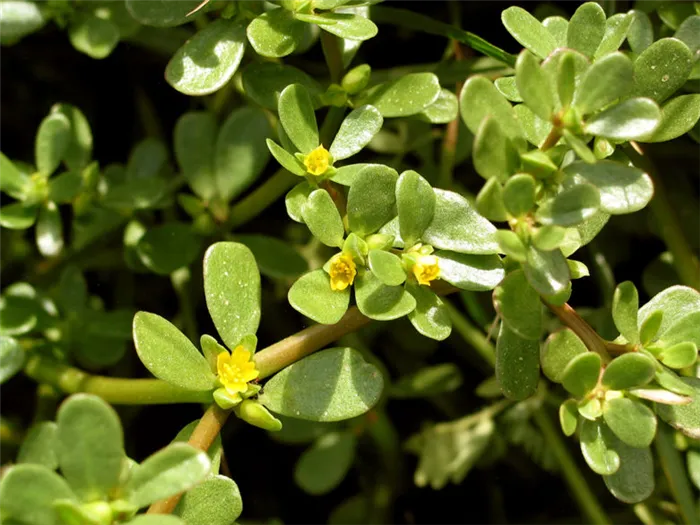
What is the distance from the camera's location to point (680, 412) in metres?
0.89

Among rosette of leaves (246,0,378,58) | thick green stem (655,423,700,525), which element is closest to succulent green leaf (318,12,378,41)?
rosette of leaves (246,0,378,58)

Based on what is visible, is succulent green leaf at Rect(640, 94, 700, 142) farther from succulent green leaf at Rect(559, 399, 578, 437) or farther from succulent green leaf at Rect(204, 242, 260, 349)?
succulent green leaf at Rect(204, 242, 260, 349)

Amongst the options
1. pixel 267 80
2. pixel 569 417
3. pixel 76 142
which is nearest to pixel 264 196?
pixel 267 80

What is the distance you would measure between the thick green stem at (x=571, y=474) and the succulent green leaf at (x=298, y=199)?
2.13 ft

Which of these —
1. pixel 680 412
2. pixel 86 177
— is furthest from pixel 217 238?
pixel 680 412

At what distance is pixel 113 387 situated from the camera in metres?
1.10

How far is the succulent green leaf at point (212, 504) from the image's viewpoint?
0.85 metres

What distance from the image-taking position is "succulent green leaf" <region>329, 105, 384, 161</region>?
0.95 m

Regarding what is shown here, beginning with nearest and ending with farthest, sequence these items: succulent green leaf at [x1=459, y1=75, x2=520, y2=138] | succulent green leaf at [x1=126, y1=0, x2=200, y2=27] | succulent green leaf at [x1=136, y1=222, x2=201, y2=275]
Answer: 1. succulent green leaf at [x1=459, y1=75, x2=520, y2=138]
2. succulent green leaf at [x1=126, y1=0, x2=200, y2=27]
3. succulent green leaf at [x1=136, y1=222, x2=201, y2=275]

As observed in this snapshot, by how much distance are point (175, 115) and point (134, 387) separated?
0.71 metres

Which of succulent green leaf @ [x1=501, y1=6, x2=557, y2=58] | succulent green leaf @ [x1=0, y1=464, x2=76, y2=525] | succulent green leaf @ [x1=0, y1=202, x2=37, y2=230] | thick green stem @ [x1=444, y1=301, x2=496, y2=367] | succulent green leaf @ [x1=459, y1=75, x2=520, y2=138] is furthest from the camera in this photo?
thick green stem @ [x1=444, y1=301, x2=496, y2=367]

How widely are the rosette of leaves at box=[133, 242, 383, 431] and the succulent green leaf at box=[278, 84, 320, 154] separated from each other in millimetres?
134

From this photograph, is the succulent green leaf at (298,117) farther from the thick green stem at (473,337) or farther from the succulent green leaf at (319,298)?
the thick green stem at (473,337)

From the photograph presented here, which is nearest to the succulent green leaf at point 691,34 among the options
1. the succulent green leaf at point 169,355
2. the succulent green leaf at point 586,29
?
the succulent green leaf at point 586,29
